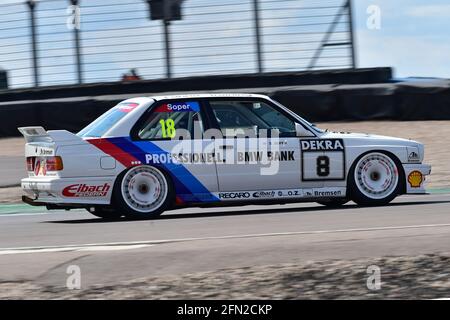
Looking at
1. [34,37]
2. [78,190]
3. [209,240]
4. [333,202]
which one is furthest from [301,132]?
[34,37]

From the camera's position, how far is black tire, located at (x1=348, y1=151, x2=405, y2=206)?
38.7 feet

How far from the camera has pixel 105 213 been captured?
11961 millimetres

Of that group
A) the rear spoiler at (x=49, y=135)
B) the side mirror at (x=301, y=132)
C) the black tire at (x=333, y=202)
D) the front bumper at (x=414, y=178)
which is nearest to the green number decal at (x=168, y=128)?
the rear spoiler at (x=49, y=135)

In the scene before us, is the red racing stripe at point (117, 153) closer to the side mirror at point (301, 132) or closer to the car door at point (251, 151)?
the car door at point (251, 151)

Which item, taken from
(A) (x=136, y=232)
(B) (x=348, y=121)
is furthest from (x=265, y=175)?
(B) (x=348, y=121)

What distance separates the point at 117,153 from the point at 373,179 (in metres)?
3.02

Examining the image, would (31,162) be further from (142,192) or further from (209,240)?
(209,240)

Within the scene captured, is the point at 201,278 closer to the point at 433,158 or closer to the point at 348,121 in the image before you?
the point at 433,158

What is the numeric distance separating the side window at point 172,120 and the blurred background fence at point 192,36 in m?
9.17

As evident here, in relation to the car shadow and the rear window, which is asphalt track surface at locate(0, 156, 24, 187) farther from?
the rear window

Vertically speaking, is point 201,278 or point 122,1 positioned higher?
point 122,1
